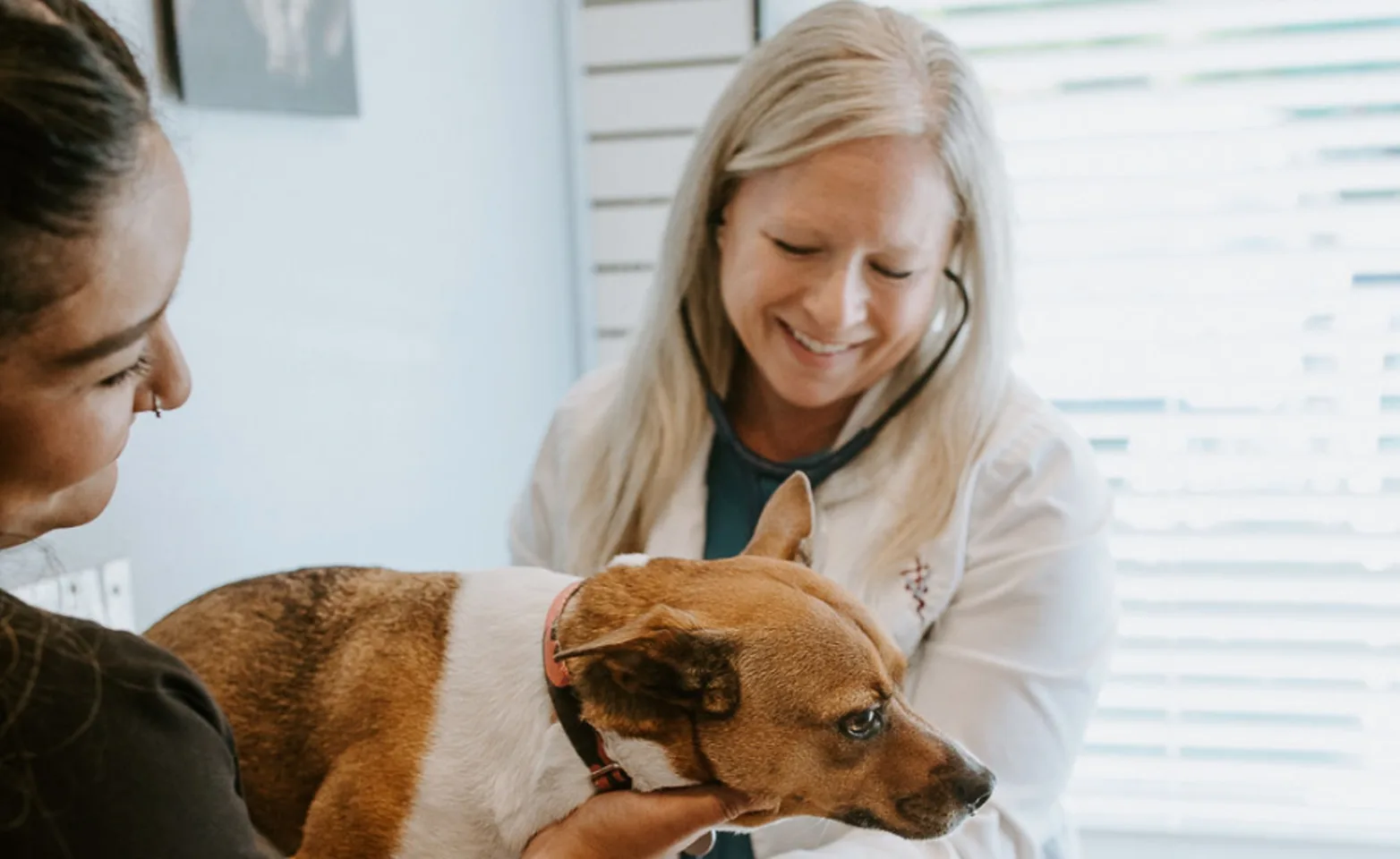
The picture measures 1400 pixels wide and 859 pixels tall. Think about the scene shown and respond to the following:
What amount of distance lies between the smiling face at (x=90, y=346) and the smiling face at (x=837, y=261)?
2.86 feet

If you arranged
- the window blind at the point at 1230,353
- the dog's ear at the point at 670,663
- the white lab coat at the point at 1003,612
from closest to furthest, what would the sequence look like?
the dog's ear at the point at 670,663 < the white lab coat at the point at 1003,612 < the window blind at the point at 1230,353

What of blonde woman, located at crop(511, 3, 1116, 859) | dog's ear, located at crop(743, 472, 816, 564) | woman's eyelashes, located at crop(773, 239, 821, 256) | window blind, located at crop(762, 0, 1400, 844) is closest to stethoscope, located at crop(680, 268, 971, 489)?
blonde woman, located at crop(511, 3, 1116, 859)

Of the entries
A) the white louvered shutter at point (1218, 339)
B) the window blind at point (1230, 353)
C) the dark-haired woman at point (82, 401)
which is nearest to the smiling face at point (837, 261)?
the dark-haired woman at point (82, 401)

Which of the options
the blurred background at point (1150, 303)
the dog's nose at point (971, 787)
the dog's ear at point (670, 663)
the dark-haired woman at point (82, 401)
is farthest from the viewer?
the blurred background at point (1150, 303)

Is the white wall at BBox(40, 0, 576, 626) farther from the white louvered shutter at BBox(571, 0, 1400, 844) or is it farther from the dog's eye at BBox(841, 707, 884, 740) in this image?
the dog's eye at BBox(841, 707, 884, 740)

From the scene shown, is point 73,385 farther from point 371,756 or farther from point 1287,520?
point 1287,520

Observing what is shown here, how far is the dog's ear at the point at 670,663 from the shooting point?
35.9 inches

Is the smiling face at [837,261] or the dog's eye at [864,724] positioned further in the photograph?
the smiling face at [837,261]

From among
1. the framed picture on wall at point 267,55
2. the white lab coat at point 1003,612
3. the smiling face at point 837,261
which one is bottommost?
the white lab coat at point 1003,612

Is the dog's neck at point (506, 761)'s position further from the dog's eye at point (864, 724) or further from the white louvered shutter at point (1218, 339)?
the white louvered shutter at point (1218, 339)

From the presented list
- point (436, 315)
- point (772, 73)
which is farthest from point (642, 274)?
point (772, 73)

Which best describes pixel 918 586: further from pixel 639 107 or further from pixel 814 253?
pixel 639 107

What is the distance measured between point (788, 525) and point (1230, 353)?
6.06ft

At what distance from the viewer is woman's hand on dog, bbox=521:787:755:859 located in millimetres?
956
